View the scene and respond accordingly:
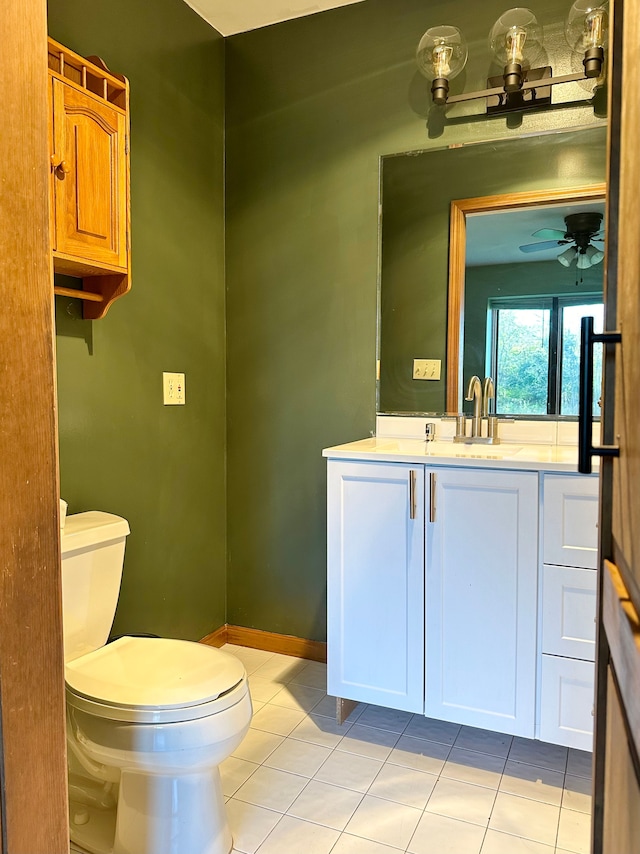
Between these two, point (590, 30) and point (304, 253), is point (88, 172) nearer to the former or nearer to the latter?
point (304, 253)

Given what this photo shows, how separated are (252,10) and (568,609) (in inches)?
95.8

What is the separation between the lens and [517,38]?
6.63 ft

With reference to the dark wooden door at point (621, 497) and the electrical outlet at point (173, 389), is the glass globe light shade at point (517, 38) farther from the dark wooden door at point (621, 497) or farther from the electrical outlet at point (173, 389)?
the electrical outlet at point (173, 389)

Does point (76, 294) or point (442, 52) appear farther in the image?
point (442, 52)

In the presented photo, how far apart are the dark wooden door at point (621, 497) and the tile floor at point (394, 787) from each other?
30.6 inches

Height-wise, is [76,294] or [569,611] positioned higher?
[76,294]

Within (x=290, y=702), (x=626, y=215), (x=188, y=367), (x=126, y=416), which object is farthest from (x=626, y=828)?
(x=188, y=367)

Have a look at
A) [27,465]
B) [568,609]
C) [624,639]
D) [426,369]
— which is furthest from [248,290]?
[624,639]

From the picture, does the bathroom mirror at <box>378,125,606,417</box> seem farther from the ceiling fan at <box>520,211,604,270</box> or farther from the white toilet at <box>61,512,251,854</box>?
the white toilet at <box>61,512,251,854</box>

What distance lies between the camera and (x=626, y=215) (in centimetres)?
76

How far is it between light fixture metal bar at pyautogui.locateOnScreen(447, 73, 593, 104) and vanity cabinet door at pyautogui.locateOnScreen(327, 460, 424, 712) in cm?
130

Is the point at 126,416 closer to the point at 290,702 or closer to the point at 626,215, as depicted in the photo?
the point at 290,702

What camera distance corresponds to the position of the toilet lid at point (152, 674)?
1.39 m

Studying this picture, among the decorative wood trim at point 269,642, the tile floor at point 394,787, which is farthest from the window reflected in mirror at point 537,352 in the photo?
the decorative wood trim at point 269,642
